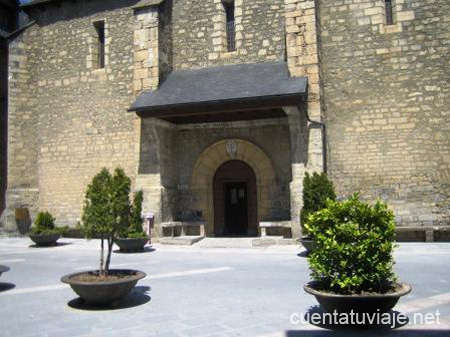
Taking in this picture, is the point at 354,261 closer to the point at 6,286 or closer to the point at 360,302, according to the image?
the point at 360,302

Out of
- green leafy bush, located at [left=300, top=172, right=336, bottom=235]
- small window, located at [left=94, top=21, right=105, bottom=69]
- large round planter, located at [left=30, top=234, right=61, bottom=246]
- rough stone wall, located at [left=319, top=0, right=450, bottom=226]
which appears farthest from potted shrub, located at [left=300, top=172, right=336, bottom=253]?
small window, located at [left=94, top=21, right=105, bottom=69]

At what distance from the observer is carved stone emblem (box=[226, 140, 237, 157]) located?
45.6 feet

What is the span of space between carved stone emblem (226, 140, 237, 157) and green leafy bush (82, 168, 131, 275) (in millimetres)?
7753

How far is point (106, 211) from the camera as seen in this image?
20.2 ft

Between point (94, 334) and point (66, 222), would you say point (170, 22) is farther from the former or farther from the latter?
point (94, 334)

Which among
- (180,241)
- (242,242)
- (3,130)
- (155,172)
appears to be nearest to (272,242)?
(242,242)

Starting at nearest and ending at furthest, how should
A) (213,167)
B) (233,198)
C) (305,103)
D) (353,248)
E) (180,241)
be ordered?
(353,248)
(305,103)
(180,241)
(213,167)
(233,198)

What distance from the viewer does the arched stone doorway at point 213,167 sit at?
13570mm

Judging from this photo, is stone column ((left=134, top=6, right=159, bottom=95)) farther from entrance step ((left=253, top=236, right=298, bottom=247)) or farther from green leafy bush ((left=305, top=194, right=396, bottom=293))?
green leafy bush ((left=305, top=194, right=396, bottom=293))

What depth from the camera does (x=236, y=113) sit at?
13305 millimetres

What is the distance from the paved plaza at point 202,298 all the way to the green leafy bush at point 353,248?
492 millimetres

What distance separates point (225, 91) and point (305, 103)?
7.59 feet

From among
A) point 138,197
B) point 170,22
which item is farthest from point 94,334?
point 170,22

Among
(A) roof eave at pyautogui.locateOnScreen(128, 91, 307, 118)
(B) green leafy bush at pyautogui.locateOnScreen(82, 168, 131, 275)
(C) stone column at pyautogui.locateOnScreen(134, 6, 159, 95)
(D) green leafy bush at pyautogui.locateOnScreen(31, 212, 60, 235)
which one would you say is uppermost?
(C) stone column at pyautogui.locateOnScreen(134, 6, 159, 95)
